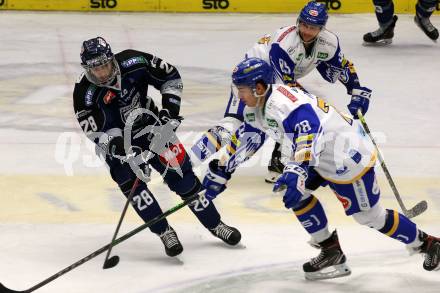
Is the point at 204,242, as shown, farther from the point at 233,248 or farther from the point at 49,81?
the point at 49,81

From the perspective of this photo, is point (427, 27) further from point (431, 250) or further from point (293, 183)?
point (293, 183)

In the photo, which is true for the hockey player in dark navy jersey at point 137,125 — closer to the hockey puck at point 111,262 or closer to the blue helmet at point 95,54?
the blue helmet at point 95,54

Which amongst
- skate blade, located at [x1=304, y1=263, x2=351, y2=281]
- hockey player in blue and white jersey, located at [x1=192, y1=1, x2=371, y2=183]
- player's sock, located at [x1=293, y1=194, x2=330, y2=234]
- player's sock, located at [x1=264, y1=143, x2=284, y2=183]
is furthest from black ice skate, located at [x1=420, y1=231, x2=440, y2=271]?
player's sock, located at [x1=264, y1=143, x2=284, y2=183]

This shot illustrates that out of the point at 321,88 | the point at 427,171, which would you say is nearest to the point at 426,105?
the point at 321,88

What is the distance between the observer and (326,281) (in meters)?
6.45

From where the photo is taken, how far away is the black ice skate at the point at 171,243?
22.0 ft

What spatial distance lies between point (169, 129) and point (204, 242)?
80 centimetres

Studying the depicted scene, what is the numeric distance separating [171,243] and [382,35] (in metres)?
6.57

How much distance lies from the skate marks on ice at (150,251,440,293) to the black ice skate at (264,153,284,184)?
5.51 feet

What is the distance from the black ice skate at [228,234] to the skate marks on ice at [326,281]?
0.34m

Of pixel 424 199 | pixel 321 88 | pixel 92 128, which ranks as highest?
pixel 92 128

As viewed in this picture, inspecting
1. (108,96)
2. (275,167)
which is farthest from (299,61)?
(108,96)

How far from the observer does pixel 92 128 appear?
673 centimetres

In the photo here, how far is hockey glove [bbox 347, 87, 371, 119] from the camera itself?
810 centimetres
